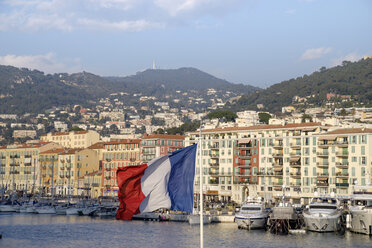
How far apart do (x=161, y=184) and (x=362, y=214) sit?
41.6 m

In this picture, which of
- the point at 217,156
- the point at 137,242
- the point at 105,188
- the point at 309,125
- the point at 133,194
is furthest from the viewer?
the point at 105,188

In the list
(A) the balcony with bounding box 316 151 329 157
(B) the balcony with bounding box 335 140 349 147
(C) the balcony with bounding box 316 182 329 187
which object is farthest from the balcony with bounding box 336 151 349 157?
(C) the balcony with bounding box 316 182 329 187

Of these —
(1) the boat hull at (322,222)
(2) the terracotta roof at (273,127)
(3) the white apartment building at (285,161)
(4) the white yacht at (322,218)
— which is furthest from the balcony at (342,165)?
(1) the boat hull at (322,222)

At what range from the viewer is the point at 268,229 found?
78.4 meters

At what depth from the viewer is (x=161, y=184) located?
32.2 meters

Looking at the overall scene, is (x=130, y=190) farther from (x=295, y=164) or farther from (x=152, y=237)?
(x=295, y=164)

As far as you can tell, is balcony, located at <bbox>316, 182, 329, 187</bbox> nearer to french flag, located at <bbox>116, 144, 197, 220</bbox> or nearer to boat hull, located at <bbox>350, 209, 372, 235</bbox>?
boat hull, located at <bbox>350, 209, 372, 235</bbox>

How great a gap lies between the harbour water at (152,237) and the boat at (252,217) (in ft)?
4.16

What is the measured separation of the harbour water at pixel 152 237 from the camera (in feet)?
213

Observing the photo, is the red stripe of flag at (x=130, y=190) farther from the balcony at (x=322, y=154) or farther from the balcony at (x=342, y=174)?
the balcony at (x=322, y=154)

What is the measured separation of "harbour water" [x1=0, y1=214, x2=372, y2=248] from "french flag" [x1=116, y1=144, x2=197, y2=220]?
102 feet

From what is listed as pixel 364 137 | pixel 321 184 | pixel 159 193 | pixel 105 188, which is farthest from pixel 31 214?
pixel 159 193

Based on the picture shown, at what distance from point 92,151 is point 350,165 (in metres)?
74.4

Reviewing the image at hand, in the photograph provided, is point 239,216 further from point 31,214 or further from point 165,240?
point 31,214
